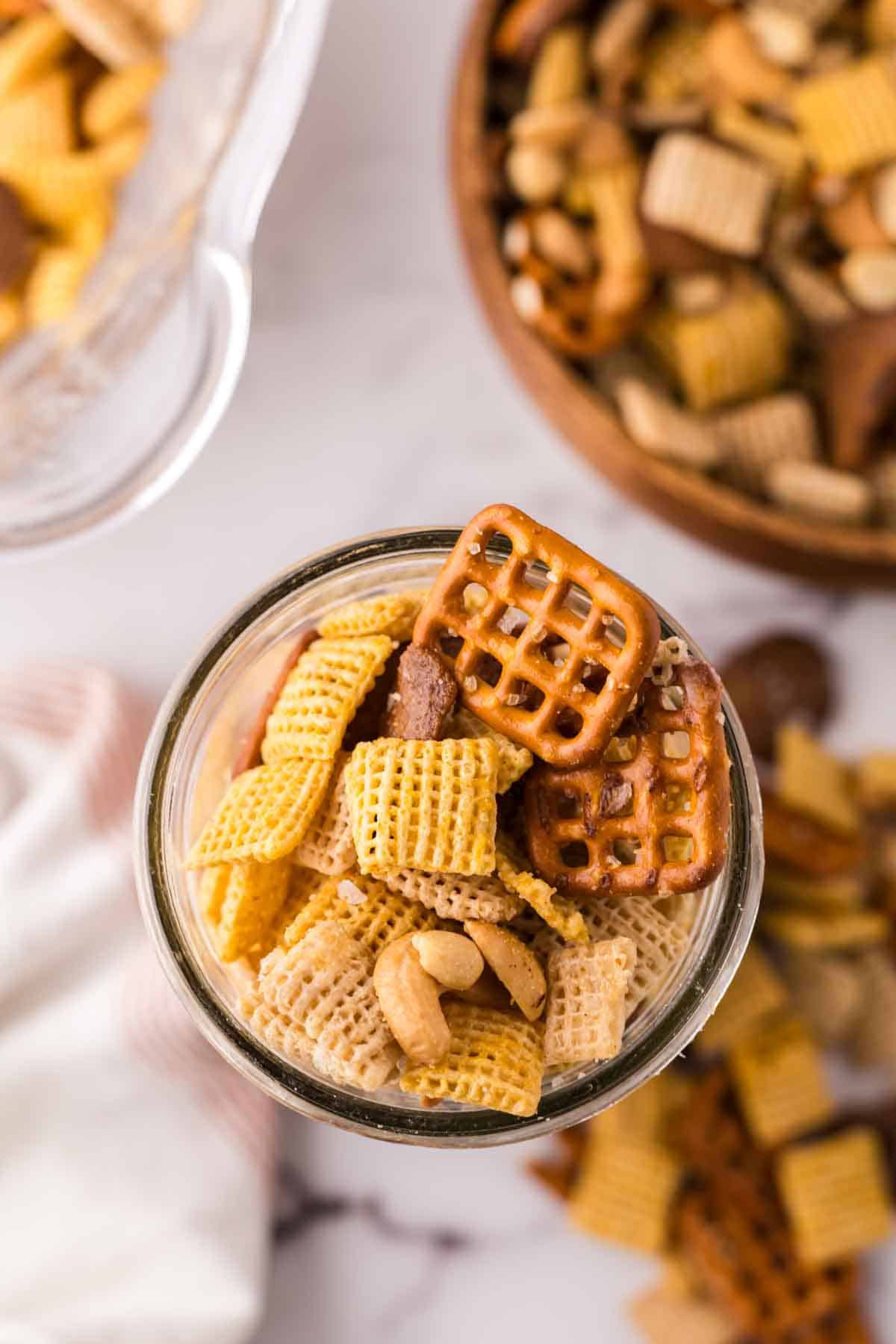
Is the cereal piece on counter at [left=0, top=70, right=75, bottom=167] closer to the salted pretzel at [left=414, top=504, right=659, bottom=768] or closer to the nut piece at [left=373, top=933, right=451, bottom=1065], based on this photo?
the salted pretzel at [left=414, top=504, right=659, bottom=768]

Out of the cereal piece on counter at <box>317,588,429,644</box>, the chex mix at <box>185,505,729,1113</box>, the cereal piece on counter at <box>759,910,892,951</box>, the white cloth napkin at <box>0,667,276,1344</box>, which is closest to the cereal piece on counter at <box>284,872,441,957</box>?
the chex mix at <box>185,505,729,1113</box>

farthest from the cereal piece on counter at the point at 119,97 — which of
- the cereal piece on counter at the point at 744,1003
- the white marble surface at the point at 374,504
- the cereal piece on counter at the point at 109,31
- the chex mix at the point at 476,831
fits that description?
the cereal piece on counter at the point at 744,1003

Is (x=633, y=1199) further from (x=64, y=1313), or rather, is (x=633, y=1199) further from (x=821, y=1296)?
(x=64, y=1313)

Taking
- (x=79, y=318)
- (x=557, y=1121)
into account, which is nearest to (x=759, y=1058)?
(x=557, y=1121)

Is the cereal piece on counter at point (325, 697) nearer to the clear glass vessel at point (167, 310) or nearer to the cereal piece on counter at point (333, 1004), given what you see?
the cereal piece on counter at point (333, 1004)

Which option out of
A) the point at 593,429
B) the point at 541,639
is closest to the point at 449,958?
the point at 541,639

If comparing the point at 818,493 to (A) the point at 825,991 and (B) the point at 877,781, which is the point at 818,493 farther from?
(A) the point at 825,991
